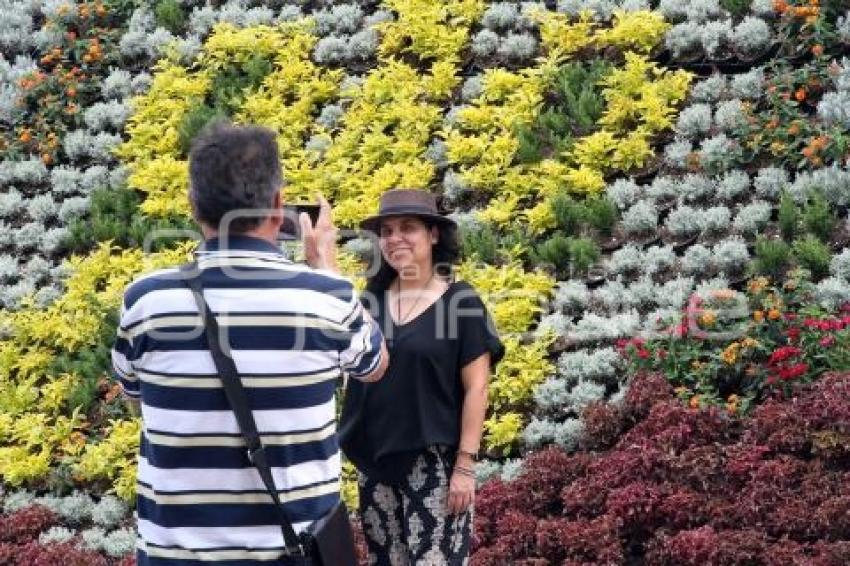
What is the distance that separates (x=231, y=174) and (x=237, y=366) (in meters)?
0.46

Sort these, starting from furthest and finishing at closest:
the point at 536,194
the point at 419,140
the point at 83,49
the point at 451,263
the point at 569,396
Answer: the point at 83,49 → the point at 419,140 → the point at 536,194 → the point at 569,396 → the point at 451,263

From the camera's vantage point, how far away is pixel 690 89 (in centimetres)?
873

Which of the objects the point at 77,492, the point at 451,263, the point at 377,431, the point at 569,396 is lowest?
the point at 77,492

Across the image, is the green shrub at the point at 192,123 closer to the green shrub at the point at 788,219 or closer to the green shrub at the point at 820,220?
the green shrub at the point at 788,219

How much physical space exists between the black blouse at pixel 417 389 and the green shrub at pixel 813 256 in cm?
261

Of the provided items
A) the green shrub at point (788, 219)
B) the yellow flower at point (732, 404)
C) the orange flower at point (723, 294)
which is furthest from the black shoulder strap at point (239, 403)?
the green shrub at point (788, 219)

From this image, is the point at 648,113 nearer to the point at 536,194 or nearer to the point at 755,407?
the point at 536,194

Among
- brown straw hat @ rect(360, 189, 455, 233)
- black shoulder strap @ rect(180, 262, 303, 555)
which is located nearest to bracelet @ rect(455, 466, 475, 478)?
brown straw hat @ rect(360, 189, 455, 233)

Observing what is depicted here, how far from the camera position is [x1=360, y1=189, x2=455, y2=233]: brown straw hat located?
531 cm

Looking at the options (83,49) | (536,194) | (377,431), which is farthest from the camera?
(83,49)

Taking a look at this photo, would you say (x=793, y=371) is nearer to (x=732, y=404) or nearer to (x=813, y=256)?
(x=732, y=404)

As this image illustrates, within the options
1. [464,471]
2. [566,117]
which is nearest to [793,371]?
[464,471]

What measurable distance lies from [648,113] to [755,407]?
2451 mm

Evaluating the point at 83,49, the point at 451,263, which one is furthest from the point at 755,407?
the point at 83,49
